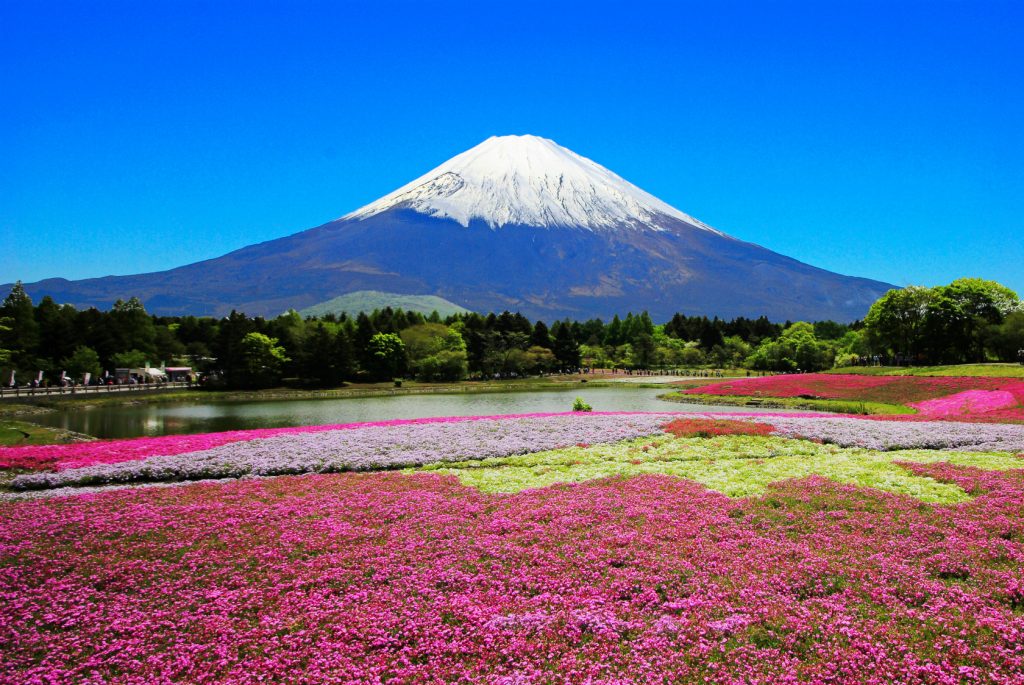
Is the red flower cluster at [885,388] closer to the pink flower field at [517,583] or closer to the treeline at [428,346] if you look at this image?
the pink flower field at [517,583]

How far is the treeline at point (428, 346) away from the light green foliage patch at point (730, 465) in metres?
56.1

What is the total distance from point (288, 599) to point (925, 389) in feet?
154

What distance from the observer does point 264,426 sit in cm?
3697

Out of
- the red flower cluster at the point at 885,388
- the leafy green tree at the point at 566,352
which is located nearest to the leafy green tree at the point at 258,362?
the leafy green tree at the point at 566,352

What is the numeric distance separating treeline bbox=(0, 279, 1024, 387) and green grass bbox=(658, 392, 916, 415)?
30867mm

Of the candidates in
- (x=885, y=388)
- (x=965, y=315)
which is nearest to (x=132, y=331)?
(x=885, y=388)

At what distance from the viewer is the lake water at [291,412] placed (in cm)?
3894

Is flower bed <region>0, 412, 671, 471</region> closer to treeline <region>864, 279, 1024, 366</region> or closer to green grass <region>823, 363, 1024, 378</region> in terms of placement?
green grass <region>823, 363, 1024, 378</region>

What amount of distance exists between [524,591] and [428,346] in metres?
87.8

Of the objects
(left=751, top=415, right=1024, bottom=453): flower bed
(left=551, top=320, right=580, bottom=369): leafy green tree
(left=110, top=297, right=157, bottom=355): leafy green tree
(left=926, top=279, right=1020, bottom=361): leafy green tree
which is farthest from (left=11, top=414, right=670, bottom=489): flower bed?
(left=551, top=320, right=580, bottom=369): leafy green tree

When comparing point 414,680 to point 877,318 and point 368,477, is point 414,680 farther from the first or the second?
point 877,318

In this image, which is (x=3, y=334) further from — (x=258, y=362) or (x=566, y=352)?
(x=566, y=352)

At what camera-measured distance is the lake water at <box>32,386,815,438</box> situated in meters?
38.9

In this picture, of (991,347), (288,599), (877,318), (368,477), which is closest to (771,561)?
(288,599)
